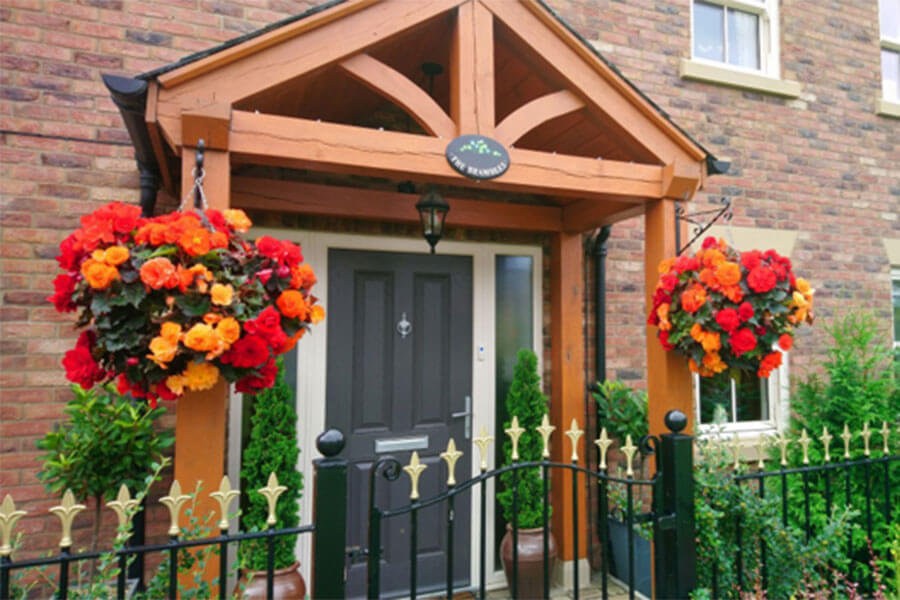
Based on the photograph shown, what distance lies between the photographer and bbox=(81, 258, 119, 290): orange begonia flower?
1.69m

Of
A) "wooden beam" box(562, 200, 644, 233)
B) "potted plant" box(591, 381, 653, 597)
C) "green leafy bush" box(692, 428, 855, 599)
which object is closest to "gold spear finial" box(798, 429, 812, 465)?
"green leafy bush" box(692, 428, 855, 599)

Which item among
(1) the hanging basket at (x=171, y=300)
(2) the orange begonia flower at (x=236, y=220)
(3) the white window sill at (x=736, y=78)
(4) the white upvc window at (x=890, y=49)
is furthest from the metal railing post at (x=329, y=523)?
(4) the white upvc window at (x=890, y=49)

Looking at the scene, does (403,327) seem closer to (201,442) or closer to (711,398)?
(201,442)

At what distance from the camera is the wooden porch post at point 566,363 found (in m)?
3.69

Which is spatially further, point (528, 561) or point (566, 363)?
point (566, 363)

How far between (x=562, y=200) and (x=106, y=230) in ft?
9.17

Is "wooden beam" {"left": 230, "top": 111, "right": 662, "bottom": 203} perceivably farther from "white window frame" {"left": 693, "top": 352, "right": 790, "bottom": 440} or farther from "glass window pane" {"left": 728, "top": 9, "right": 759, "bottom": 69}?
"glass window pane" {"left": 728, "top": 9, "right": 759, "bottom": 69}

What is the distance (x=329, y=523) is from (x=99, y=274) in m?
1.11

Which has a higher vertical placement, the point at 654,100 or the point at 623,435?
the point at 654,100

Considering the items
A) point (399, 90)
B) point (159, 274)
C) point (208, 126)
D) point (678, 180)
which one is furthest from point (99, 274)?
point (678, 180)

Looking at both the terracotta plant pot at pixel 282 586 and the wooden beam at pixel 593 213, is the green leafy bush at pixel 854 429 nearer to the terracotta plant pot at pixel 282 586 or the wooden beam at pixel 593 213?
the wooden beam at pixel 593 213

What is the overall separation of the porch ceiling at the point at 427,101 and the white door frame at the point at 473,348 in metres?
0.42

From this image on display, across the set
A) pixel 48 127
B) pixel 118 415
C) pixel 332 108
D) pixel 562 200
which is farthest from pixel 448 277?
pixel 48 127

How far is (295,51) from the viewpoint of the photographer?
2.29 metres
